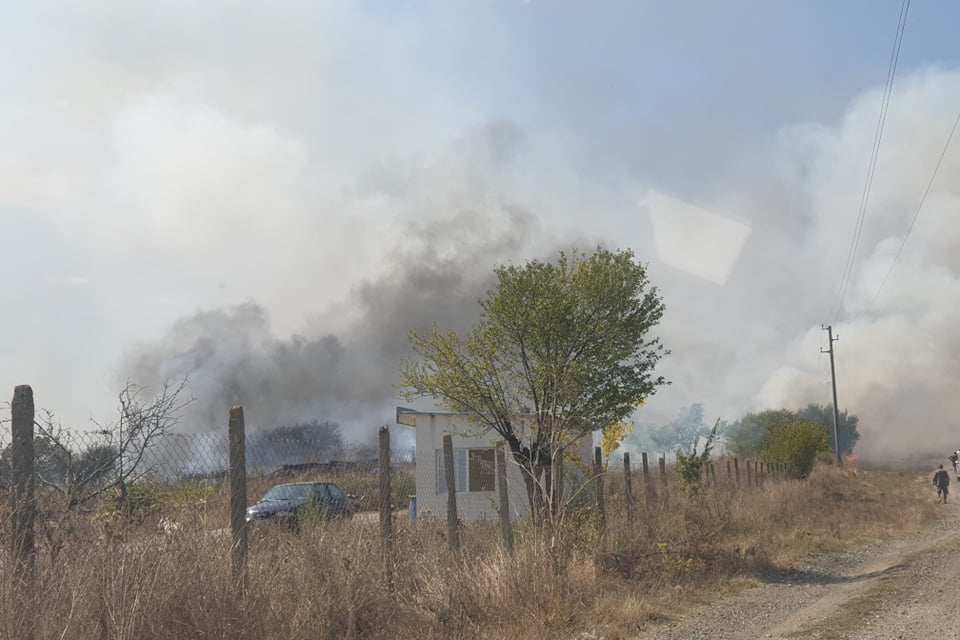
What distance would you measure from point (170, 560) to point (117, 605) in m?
0.57

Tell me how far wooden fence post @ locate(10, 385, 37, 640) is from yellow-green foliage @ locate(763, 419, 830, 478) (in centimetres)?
4201

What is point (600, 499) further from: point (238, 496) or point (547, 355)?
point (238, 496)

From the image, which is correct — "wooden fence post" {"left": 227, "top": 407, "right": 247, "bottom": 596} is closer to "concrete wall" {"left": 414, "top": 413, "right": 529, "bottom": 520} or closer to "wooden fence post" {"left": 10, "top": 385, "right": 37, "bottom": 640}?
"wooden fence post" {"left": 10, "top": 385, "right": 37, "bottom": 640}

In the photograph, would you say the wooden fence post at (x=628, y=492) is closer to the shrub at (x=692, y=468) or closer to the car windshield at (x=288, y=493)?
the shrub at (x=692, y=468)

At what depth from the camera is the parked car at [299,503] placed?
26.4ft

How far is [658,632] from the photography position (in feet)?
30.4

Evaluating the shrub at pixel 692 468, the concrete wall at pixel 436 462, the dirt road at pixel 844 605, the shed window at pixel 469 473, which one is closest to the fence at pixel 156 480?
the dirt road at pixel 844 605

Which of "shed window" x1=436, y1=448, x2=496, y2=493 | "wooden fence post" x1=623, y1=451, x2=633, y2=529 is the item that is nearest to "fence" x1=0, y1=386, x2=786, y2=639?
"wooden fence post" x1=623, y1=451, x2=633, y2=529

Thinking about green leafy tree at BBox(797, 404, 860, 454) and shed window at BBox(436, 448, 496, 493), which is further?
green leafy tree at BBox(797, 404, 860, 454)

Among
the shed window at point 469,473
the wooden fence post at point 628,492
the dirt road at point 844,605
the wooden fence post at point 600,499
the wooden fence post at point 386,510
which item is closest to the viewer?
the wooden fence post at point 386,510

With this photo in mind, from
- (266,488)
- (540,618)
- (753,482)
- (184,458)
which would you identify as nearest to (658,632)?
(540,618)

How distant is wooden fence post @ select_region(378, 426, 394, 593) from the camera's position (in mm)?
8328

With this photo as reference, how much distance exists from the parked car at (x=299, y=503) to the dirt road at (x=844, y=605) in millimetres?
3300

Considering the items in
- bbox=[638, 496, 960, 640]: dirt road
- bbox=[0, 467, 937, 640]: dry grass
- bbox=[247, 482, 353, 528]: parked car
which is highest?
bbox=[247, 482, 353, 528]: parked car
